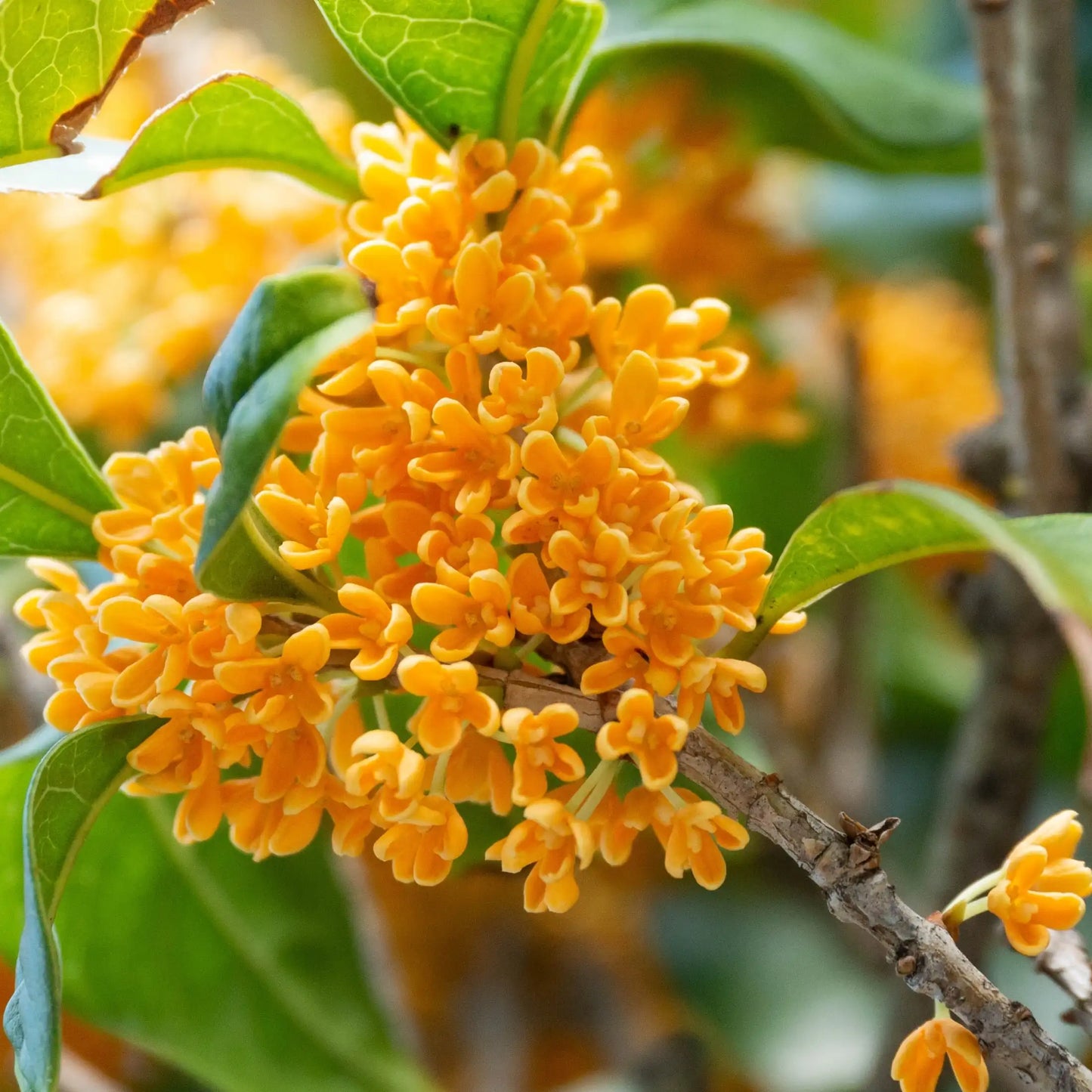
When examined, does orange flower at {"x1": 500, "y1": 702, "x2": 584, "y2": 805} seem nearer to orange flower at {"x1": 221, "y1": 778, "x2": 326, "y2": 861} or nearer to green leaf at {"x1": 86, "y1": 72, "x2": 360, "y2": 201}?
orange flower at {"x1": 221, "y1": 778, "x2": 326, "y2": 861}

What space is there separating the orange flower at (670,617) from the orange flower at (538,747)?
3 cm

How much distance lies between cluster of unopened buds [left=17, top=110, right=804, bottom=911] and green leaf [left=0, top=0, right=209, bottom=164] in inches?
4.3

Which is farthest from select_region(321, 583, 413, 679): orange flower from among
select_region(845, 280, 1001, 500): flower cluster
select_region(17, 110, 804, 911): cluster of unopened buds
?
select_region(845, 280, 1001, 500): flower cluster

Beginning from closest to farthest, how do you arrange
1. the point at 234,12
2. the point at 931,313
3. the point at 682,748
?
the point at 682,748 < the point at 931,313 < the point at 234,12

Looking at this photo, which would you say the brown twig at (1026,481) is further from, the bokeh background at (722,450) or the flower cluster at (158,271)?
the flower cluster at (158,271)

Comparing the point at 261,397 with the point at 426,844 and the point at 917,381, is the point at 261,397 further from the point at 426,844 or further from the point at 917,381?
the point at 917,381

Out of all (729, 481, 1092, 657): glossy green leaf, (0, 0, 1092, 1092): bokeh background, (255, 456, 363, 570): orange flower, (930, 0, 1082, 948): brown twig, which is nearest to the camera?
(729, 481, 1092, 657): glossy green leaf

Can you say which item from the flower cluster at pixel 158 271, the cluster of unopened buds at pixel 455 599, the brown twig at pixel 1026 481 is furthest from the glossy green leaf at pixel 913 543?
the flower cluster at pixel 158 271

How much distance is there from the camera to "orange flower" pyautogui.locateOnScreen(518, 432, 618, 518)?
0.36 meters

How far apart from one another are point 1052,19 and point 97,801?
0.69 meters

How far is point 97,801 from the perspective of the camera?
1.33 feet

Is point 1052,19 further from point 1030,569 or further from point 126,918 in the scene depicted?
point 126,918

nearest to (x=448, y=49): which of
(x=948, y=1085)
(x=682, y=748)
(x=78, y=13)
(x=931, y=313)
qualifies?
(x=78, y=13)

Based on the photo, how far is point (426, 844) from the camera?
1.22ft
